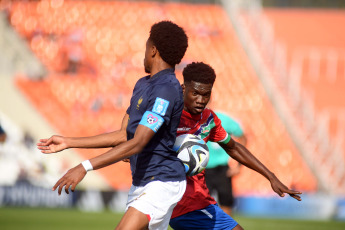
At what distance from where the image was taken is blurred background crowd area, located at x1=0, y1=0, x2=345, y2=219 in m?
20.1

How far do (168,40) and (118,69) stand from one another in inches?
688

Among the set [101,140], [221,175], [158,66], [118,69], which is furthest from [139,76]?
[158,66]

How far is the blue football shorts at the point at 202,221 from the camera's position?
583cm

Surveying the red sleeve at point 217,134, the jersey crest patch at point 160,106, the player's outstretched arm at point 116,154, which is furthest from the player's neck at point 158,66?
the red sleeve at point 217,134

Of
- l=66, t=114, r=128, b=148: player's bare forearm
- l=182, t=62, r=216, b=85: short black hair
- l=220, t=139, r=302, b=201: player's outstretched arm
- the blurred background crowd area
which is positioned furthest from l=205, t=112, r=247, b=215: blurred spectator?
the blurred background crowd area

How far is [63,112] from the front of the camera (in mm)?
20969

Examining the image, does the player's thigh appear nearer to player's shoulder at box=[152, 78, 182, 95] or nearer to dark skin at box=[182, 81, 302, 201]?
player's shoulder at box=[152, 78, 182, 95]

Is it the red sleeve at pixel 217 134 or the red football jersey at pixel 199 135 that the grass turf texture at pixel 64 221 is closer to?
the red football jersey at pixel 199 135

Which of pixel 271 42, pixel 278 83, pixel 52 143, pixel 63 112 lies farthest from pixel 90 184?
pixel 52 143

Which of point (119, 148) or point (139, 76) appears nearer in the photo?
point (119, 148)

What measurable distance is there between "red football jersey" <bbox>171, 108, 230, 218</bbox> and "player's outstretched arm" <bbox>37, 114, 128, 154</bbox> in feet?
1.94

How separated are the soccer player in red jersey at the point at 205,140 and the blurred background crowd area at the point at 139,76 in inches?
496

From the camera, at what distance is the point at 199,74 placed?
227 inches

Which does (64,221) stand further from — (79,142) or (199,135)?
(79,142)
